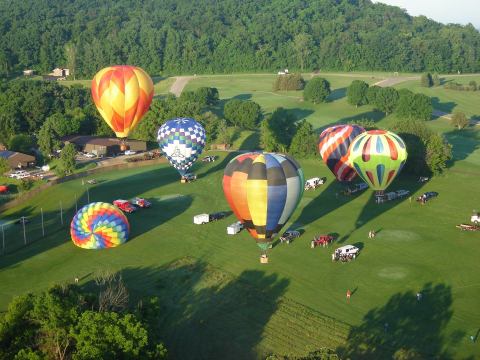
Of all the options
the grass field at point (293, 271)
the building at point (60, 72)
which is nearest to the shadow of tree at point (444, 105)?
the grass field at point (293, 271)

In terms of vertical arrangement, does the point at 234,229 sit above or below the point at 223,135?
above

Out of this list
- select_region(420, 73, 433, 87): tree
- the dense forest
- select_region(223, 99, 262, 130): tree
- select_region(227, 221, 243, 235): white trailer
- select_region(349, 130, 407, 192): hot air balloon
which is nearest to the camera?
select_region(227, 221, 243, 235): white trailer

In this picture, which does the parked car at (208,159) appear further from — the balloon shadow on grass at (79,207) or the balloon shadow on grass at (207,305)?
the balloon shadow on grass at (207,305)

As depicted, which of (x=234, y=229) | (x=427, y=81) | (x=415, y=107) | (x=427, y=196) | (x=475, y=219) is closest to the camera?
(x=234, y=229)

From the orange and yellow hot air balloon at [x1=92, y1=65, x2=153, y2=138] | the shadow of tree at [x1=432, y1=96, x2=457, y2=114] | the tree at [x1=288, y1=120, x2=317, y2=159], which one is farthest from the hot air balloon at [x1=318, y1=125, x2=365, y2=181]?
the shadow of tree at [x1=432, y1=96, x2=457, y2=114]

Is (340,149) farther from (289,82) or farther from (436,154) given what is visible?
(289,82)

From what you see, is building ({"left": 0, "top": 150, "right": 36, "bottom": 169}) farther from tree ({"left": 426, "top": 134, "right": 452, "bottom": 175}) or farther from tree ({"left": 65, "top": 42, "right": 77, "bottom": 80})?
tree ({"left": 65, "top": 42, "right": 77, "bottom": 80})

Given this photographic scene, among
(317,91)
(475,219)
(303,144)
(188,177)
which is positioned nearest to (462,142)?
(303,144)
